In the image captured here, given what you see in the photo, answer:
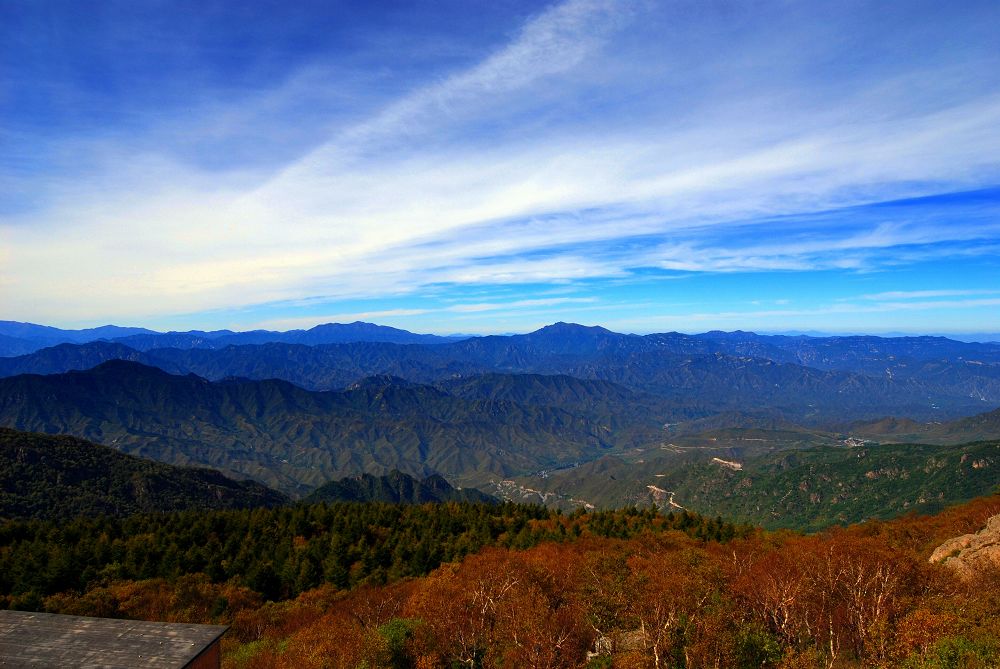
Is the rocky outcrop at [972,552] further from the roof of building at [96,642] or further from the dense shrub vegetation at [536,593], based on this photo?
the roof of building at [96,642]

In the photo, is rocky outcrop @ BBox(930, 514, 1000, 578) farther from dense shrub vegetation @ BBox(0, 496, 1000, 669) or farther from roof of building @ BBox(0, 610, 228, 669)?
roof of building @ BBox(0, 610, 228, 669)

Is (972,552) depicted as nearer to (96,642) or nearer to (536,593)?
(536,593)

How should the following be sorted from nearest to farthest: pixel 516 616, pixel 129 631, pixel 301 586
Answer: pixel 129 631, pixel 516 616, pixel 301 586

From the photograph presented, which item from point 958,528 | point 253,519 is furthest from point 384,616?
point 958,528

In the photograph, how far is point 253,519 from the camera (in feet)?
383

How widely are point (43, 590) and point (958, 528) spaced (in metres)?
130

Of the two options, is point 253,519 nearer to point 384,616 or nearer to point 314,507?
point 314,507

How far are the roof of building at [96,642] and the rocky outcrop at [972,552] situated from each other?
6469 cm

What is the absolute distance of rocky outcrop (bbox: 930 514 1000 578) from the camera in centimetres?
4909

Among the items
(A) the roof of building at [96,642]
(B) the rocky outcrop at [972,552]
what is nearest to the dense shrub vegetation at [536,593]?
(B) the rocky outcrop at [972,552]

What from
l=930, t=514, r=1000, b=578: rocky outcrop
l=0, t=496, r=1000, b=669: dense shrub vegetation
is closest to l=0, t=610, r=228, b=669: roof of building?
l=0, t=496, r=1000, b=669: dense shrub vegetation

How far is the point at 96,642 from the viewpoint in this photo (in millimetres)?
31703

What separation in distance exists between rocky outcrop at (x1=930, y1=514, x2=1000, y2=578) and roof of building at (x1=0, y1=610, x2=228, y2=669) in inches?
2547

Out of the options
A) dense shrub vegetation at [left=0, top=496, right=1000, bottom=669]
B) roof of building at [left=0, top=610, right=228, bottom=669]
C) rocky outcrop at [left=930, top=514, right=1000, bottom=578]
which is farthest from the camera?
rocky outcrop at [left=930, top=514, right=1000, bottom=578]
